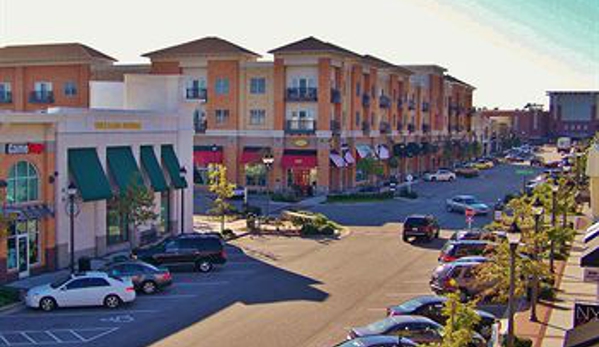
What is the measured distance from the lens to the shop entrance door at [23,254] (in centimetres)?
3384

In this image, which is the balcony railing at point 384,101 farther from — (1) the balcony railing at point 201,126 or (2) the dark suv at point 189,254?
(2) the dark suv at point 189,254

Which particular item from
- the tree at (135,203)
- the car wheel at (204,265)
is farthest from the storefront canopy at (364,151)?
the car wheel at (204,265)

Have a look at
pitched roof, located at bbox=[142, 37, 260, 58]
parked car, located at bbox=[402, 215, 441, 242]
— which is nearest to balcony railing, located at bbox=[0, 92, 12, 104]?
pitched roof, located at bbox=[142, 37, 260, 58]

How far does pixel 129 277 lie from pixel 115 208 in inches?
330

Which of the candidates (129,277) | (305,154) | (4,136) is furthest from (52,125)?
(305,154)

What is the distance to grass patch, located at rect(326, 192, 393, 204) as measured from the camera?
218 feet

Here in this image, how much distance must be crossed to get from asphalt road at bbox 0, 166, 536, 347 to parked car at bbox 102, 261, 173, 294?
538mm

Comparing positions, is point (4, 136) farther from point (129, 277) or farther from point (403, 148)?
point (403, 148)

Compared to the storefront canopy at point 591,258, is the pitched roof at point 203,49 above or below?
above

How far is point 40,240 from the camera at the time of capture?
1384 inches

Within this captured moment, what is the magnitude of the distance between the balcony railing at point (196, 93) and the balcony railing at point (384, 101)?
2094cm

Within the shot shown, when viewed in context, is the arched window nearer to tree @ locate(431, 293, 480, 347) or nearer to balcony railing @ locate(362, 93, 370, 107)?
tree @ locate(431, 293, 480, 347)

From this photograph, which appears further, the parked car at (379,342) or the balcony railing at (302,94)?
the balcony railing at (302,94)

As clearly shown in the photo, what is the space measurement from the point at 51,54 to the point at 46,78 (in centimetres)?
214
